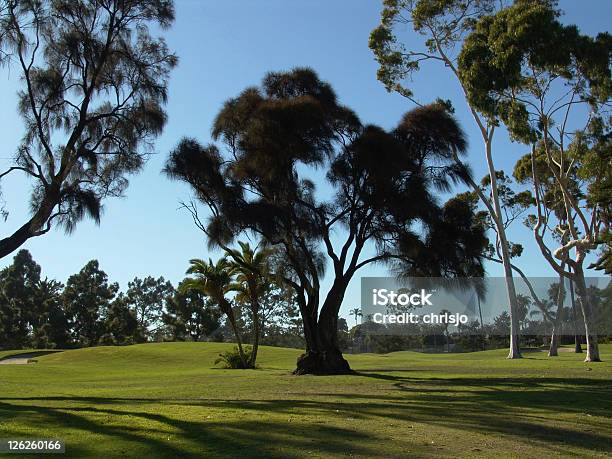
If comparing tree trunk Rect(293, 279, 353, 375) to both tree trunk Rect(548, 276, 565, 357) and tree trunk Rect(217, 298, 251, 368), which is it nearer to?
tree trunk Rect(217, 298, 251, 368)

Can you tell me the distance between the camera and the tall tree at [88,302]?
265ft

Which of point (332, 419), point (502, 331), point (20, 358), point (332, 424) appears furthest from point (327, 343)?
point (502, 331)

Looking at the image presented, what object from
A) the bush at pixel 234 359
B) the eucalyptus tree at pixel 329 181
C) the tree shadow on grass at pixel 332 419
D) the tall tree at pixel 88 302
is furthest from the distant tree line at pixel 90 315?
the tree shadow on grass at pixel 332 419

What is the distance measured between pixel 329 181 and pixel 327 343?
304 inches

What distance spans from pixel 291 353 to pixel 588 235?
2882 cm

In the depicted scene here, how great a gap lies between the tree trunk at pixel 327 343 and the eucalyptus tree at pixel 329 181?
48 millimetres

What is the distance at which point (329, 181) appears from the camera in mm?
29234

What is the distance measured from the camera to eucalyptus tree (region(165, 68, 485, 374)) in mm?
27438

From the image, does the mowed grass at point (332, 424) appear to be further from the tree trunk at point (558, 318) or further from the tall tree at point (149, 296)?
the tall tree at point (149, 296)

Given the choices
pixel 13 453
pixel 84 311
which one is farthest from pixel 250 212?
pixel 84 311

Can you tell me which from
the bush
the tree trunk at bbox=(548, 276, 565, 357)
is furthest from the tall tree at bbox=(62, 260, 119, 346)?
the tree trunk at bbox=(548, 276, 565, 357)

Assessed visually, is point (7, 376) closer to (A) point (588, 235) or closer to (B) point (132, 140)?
(B) point (132, 140)

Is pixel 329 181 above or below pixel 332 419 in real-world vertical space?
above

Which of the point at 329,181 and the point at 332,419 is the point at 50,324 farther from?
the point at 332,419
